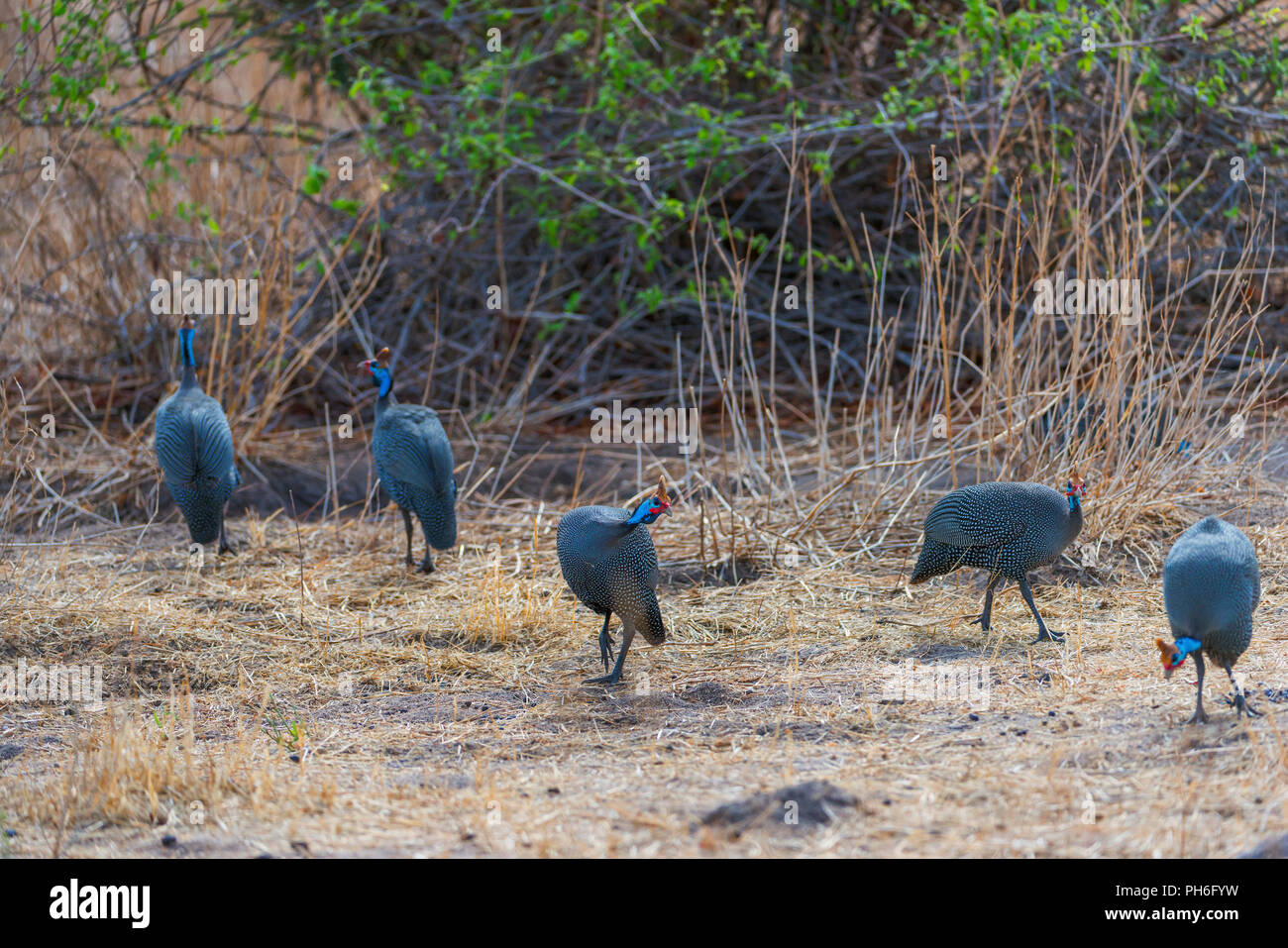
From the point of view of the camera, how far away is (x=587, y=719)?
3738 mm

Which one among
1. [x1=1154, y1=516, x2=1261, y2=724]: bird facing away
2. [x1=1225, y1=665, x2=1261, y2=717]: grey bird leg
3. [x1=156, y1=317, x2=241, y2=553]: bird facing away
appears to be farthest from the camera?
[x1=156, y1=317, x2=241, y2=553]: bird facing away

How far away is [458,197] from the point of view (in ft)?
25.6

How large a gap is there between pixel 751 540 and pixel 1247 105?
14.4 ft

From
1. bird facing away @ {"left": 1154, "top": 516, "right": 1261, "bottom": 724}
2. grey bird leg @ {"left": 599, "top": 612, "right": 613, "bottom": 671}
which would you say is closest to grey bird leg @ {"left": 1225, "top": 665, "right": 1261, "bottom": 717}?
bird facing away @ {"left": 1154, "top": 516, "right": 1261, "bottom": 724}

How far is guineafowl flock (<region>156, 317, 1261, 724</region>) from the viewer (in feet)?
10.8

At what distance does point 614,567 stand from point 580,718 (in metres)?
0.47

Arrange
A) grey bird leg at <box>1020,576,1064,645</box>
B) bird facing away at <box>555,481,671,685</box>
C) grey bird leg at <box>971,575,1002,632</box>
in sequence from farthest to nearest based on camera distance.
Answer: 1. grey bird leg at <box>971,575,1002,632</box>
2. grey bird leg at <box>1020,576,1064,645</box>
3. bird facing away at <box>555,481,671,685</box>

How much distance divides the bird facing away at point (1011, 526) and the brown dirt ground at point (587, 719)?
0.28 metres

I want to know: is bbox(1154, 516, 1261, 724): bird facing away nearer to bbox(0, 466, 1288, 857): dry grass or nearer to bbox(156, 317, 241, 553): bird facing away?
bbox(0, 466, 1288, 857): dry grass

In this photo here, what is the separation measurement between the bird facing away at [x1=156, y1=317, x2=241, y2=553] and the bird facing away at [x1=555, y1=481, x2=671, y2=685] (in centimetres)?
210

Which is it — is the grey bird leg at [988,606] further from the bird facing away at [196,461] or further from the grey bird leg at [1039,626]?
the bird facing away at [196,461]

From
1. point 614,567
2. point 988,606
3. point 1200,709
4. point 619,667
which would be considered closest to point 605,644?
point 619,667

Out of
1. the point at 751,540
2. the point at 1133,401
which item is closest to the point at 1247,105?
the point at 1133,401

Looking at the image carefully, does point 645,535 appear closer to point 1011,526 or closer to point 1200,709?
point 1011,526
